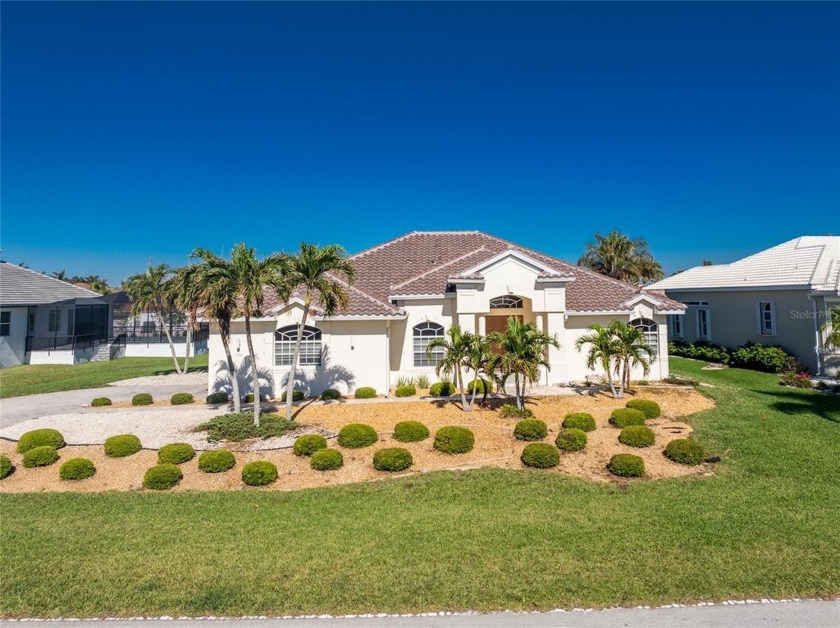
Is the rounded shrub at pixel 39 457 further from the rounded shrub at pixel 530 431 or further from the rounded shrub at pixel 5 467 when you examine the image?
the rounded shrub at pixel 530 431

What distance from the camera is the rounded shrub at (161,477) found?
10453mm

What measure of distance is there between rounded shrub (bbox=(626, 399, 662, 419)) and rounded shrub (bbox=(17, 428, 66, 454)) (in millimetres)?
17755

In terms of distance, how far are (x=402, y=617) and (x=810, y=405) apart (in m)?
18.3

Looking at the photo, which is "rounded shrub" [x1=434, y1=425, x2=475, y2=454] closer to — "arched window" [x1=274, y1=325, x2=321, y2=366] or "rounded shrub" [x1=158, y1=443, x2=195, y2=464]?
"rounded shrub" [x1=158, y1=443, x2=195, y2=464]

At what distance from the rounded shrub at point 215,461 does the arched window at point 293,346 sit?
312 inches

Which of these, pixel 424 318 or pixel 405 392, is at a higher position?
pixel 424 318

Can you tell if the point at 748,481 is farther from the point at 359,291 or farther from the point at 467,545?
the point at 359,291

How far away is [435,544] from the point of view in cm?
765

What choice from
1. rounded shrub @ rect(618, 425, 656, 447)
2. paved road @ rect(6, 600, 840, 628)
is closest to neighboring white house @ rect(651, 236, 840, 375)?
rounded shrub @ rect(618, 425, 656, 447)

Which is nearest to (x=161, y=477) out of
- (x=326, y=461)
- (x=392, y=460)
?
(x=326, y=461)

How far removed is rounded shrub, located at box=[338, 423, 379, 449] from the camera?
1251cm

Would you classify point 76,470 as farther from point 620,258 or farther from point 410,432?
point 620,258

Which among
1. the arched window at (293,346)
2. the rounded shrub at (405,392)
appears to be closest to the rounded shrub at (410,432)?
the rounded shrub at (405,392)

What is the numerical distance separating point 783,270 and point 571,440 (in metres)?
22.8
